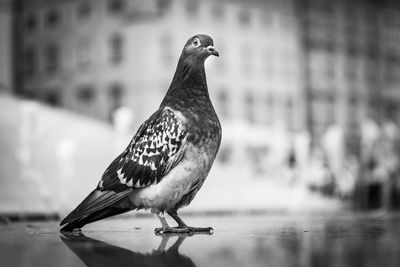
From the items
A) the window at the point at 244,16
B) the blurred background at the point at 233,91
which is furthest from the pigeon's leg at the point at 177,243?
the window at the point at 244,16

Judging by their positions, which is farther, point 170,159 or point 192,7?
point 192,7

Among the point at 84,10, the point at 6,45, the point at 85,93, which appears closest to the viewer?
the point at 6,45

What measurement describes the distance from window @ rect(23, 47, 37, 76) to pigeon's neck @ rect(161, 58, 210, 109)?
22714 millimetres

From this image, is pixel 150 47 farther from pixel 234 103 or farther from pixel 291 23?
pixel 291 23

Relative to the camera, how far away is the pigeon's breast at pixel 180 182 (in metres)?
3.15

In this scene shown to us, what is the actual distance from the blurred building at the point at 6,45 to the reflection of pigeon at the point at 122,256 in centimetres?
1974

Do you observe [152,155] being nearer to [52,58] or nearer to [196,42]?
[196,42]

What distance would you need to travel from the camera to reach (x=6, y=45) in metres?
23.5

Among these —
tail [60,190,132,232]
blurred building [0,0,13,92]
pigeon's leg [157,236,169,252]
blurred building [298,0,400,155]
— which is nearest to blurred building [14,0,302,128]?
blurred building [0,0,13,92]

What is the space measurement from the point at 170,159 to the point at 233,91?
76.0 feet

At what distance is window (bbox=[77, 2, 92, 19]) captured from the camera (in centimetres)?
2577

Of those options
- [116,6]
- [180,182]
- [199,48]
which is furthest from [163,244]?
[116,6]

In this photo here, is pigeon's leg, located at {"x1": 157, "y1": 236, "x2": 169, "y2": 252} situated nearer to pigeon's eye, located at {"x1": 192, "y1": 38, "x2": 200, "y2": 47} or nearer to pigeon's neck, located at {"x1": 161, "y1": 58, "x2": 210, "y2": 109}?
pigeon's neck, located at {"x1": 161, "y1": 58, "x2": 210, "y2": 109}

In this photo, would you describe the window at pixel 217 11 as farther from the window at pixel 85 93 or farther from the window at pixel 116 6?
the window at pixel 85 93
